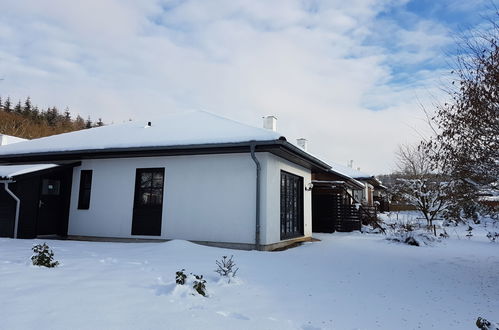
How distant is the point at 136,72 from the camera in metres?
13.2

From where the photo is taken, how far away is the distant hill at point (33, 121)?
40.9 metres

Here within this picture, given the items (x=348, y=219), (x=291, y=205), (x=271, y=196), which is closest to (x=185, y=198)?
(x=271, y=196)

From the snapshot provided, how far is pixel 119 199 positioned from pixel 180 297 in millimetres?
6520

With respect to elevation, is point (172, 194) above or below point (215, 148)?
below

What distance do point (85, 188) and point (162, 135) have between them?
3.03m

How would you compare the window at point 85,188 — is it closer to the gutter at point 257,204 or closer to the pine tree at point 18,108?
the gutter at point 257,204

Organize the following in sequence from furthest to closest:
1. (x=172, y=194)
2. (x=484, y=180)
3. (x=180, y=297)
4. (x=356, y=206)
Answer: (x=356, y=206), (x=172, y=194), (x=484, y=180), (x=180, y=297)

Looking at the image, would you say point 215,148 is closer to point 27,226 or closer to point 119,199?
point 119,199

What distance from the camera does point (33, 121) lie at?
48.9 metres

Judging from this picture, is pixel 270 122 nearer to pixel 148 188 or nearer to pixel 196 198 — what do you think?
pixel 196 198

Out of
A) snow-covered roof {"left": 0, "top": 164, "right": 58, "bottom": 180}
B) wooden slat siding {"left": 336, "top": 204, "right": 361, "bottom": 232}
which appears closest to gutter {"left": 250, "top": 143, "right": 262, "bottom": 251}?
snow-covered roof {"left": 0, "top": 164, "right": 58, "bottom": 180}

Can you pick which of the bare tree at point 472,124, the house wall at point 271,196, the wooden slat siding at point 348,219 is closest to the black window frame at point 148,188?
the house wall at point 271,196

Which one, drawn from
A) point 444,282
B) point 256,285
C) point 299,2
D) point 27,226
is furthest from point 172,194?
point 444,282

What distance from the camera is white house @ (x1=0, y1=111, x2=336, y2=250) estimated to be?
28.2 ft
